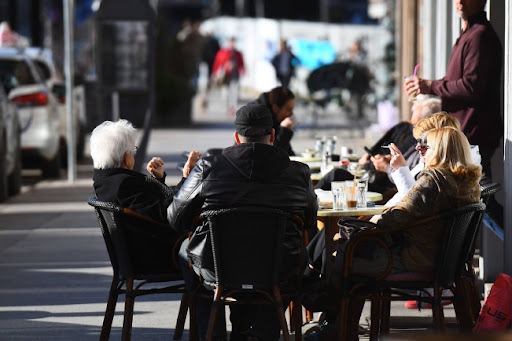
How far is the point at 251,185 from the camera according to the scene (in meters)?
6.16

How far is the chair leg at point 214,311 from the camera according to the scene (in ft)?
20.4

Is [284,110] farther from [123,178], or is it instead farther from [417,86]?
[123,178]

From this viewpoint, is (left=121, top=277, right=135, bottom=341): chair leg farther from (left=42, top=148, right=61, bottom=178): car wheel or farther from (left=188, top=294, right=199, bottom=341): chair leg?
(left=42, top=148, right=61, bottom=178): car wheel

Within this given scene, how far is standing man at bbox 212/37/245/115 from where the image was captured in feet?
109

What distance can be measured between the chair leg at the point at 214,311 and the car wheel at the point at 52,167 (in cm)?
1108

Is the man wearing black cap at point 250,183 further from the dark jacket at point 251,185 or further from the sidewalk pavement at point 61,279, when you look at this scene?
the sidewalk pavement at point 61,279

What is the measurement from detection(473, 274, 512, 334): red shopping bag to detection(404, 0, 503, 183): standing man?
2.02 m

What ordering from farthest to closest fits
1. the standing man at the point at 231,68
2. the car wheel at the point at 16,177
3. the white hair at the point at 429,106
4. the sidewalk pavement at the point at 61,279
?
the standing man at the point at 231,68, the car wheel at the point at 16,177, the white hair at the point at 429,106, the sidewalk pavement at the point at 61,279

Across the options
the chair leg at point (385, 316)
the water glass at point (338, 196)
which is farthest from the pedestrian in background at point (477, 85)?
the chair leg at point (385, 316)

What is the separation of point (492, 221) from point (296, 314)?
1865mm

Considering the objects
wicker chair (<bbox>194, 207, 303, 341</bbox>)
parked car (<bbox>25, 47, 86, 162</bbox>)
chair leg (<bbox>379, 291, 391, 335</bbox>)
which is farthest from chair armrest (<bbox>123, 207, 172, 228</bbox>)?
parked car (<bbox>25, 47, 86, 162</bbox>)

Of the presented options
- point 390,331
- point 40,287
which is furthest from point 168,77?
point 390,331

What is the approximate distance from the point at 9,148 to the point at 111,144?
25.9 ft

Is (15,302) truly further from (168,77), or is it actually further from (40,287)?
(168,77)
